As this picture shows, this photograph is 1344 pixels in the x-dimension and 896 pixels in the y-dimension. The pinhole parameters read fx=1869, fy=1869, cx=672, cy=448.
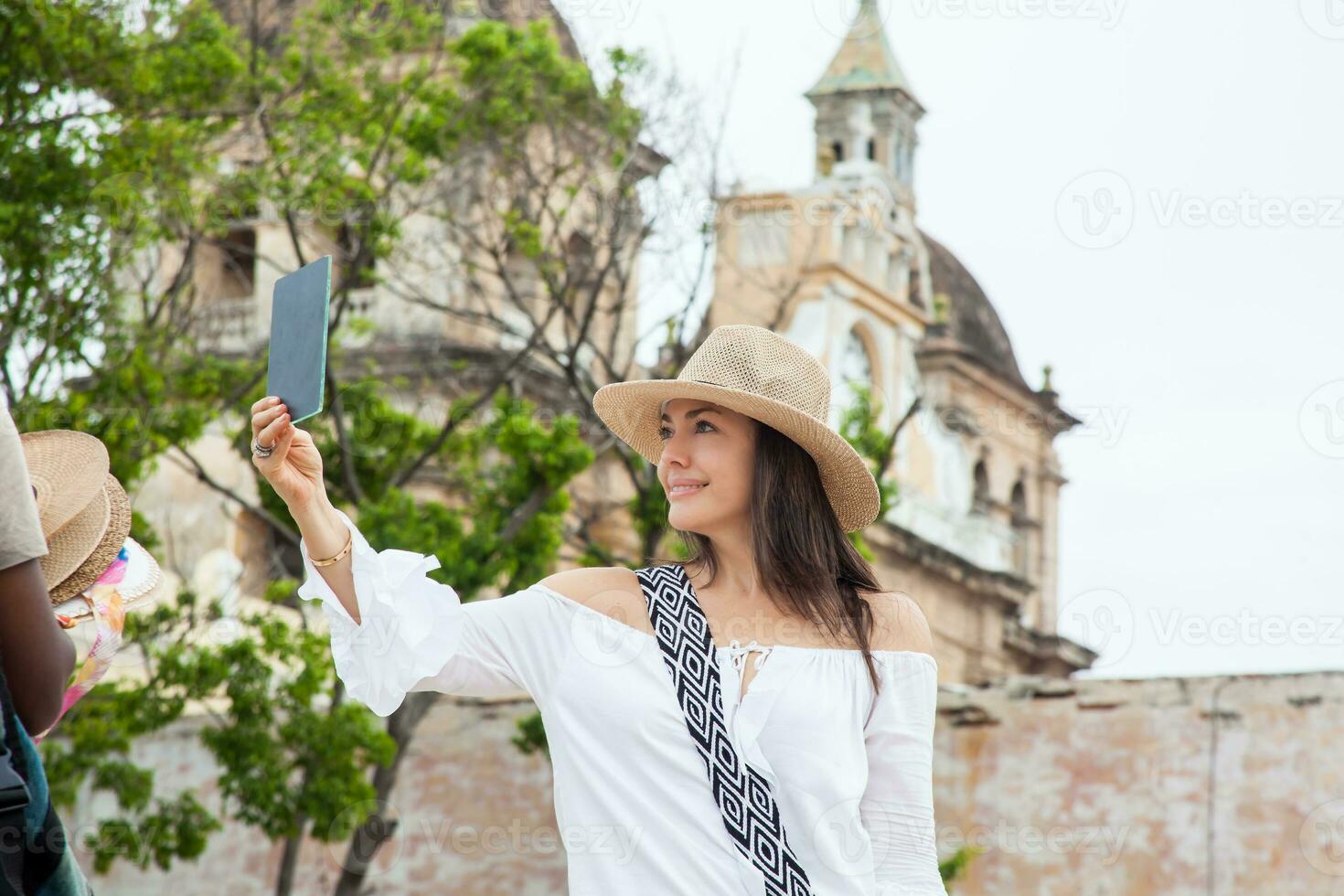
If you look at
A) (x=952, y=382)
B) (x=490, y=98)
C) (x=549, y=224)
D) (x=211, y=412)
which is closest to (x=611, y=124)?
(x=490, y=98)

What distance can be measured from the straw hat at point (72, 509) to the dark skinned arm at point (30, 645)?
693 mm

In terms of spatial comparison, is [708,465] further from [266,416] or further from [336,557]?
[266,416]

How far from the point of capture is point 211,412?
11.3 m

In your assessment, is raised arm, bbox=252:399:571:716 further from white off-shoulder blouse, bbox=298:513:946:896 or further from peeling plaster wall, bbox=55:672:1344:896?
peeling plaster wall, bbox=55:672:1344:896

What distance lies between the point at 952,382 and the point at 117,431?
24788 mm

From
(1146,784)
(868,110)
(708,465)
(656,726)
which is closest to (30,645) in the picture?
(656,726)

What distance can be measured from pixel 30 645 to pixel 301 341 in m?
0.84

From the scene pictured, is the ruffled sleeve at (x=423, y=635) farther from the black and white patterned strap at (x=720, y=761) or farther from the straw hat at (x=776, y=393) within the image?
the straw hat at (x=776, y=393)

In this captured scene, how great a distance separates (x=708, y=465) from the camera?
148 inches

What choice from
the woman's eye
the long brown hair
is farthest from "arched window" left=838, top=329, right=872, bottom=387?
the long brown hair

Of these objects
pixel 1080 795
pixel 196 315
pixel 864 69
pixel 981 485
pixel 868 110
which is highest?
pixel 864 69

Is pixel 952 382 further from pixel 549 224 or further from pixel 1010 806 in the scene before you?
pixel 1010 806

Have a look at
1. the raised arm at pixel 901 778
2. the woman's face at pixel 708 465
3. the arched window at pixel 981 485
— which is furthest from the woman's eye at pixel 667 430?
the arched window at pixel 981 485

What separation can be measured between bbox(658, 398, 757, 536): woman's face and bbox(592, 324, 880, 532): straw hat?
41 millimetres
